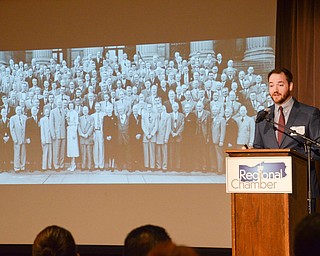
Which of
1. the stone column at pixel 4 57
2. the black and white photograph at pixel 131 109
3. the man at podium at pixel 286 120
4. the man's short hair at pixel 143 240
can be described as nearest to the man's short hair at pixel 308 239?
the man's short hair at pixel 143 240

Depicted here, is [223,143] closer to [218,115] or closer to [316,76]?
[218,115]

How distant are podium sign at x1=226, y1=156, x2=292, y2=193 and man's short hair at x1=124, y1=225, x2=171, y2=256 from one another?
157cm

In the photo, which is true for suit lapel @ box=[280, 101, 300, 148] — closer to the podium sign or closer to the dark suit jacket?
the dark suit jacket

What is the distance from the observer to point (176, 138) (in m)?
6.18

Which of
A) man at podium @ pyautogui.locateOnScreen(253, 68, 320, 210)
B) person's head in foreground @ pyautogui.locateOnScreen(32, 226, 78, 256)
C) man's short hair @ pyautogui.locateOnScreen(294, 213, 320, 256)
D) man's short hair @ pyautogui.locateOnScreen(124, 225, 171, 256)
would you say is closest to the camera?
man's short hair @ pyautogui.locateOnScreen(294, 213, 320, 256)

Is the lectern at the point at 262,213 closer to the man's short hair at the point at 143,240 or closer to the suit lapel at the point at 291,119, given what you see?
the suit lapel at the point at 291,119

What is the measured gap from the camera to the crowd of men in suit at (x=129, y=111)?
6.09 meters

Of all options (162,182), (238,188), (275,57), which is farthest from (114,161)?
(238,188)

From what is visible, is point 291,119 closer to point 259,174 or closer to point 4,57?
point 259,174

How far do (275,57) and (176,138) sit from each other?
4.18 feet

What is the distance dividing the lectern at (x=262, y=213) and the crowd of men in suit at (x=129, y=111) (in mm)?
2385

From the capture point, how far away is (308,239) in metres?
1.64

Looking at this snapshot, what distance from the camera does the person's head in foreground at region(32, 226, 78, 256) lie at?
2.17m

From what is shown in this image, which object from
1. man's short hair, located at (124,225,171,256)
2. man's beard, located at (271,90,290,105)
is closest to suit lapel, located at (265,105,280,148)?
man's beard, located at (271,90,290,105)
